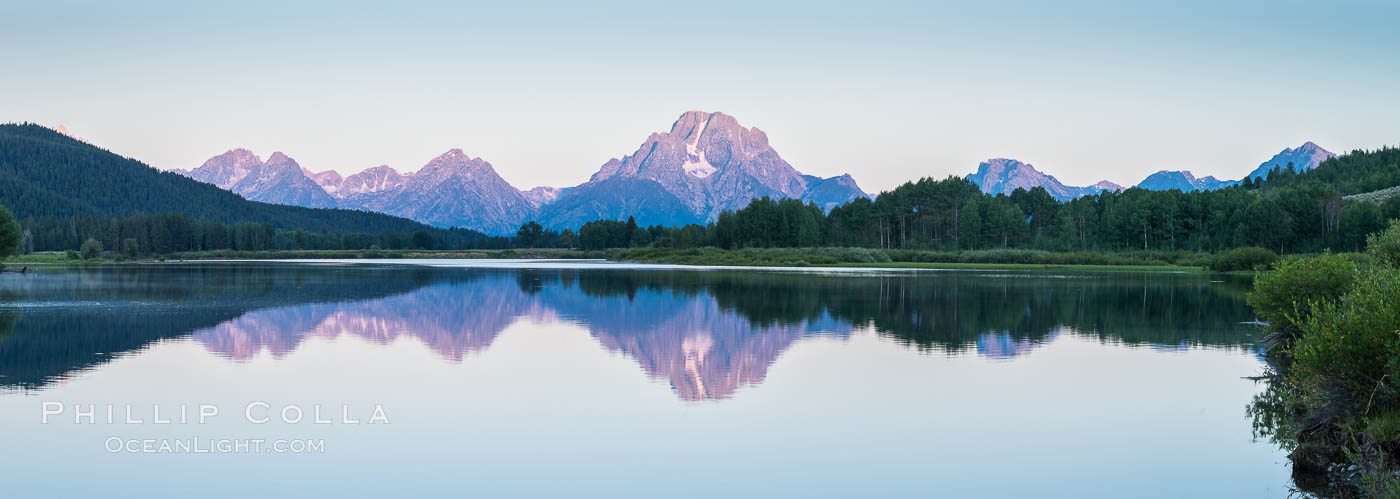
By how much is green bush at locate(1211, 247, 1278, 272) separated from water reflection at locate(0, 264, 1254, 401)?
105ft

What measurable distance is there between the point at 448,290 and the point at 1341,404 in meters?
50.4

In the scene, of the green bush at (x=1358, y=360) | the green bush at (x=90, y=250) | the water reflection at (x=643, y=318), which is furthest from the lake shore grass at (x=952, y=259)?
the green bush at (x=1358, y=360)

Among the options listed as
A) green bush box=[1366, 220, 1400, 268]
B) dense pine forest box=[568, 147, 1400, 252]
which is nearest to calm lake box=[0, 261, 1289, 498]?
green bush box=[1366, 220, 1400, 268]

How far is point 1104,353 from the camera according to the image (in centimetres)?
2705

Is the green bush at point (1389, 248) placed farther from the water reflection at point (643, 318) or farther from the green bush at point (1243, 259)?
the green bush at point (1243, 259)

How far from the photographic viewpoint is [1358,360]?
12.5m

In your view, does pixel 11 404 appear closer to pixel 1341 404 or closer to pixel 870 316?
pixel 1341 404

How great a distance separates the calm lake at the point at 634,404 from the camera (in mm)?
13055

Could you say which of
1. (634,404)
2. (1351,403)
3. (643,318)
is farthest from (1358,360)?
(643,318)

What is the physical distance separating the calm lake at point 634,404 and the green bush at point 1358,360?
1377mm

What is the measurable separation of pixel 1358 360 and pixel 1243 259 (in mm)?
86331

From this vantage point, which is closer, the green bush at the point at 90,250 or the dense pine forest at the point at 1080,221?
the dense pine forest at the point at 1080,221

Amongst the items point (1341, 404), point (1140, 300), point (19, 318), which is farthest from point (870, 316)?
point (19, 318)

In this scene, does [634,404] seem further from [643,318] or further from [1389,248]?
[1389,248]
